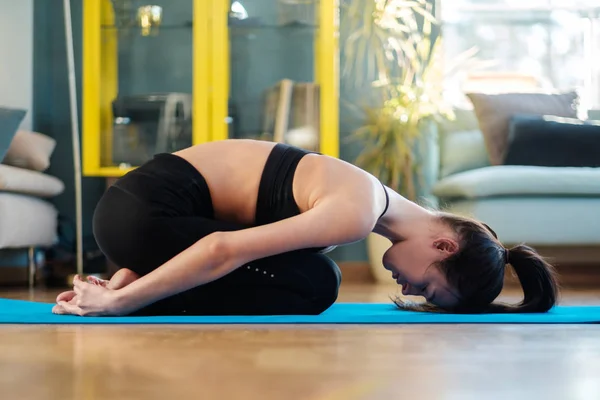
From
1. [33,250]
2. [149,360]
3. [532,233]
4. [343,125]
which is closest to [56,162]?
[33,250]

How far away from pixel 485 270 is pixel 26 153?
269 cm

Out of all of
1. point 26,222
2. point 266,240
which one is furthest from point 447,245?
point 26,222

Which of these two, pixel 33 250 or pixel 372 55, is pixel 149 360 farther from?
pixel 372 55

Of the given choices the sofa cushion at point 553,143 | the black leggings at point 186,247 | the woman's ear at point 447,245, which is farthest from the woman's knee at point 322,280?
the sofa cushion at point 553,143

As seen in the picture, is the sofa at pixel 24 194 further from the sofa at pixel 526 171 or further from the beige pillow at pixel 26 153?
the sofa at pixel 526 171

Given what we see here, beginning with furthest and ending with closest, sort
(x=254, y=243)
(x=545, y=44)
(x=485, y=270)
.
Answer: (x=545, y=44)
(x=485, y=270)
(x=254, y=243)

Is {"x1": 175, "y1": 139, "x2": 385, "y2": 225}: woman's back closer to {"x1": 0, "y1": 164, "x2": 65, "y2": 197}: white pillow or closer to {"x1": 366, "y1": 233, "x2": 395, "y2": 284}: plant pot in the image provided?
{"x1": 0, "y1": 164, "x2": 65, "y2": 197}: white pillow

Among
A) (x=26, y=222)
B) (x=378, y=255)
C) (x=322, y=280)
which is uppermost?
(x=322, y=280)

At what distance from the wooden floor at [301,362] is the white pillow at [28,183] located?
1.72m

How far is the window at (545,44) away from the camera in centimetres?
484

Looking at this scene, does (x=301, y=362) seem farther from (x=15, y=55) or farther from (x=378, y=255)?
(x=15, y=55)

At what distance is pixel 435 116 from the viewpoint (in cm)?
438

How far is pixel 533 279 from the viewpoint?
216 centimetres

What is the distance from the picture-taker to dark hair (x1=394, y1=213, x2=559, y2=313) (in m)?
1.97
